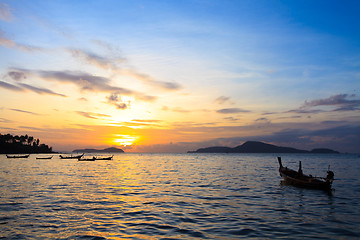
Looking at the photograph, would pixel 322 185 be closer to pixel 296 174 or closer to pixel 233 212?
pixel 296 174

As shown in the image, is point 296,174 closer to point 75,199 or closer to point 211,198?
point 211,198

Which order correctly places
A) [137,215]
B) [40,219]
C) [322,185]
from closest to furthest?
A: [40,219] → [137,215] → [322,185]

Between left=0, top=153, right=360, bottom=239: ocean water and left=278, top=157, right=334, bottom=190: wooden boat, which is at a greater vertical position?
left=278, top=157, right=334, bottom=190: wooden boat

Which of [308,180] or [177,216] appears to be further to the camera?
[308,180]

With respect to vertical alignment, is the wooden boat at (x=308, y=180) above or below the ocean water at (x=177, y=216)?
above

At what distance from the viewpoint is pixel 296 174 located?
42438mm

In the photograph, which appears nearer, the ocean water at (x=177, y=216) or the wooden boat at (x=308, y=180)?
the ocean water at (x=177, y=216)

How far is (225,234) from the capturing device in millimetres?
15883

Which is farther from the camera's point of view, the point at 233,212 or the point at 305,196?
the point at 305,196

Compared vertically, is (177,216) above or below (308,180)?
below

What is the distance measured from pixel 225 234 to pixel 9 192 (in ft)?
99.0

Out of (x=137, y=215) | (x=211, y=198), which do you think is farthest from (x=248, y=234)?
(x=211, y=198)

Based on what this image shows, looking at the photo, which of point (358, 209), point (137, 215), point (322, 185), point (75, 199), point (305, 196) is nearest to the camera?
point (137, 215)

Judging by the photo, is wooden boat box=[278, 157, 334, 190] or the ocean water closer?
the ocean water
